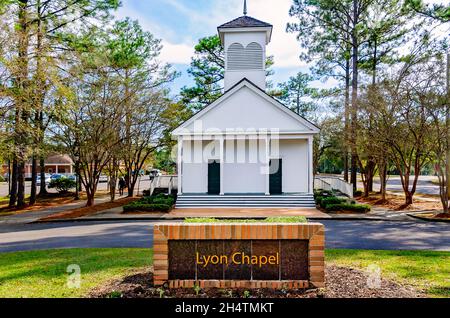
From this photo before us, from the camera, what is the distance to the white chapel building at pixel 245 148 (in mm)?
20625

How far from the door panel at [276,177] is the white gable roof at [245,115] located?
2240 mm

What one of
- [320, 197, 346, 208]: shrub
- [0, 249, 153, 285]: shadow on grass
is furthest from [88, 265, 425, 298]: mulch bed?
[320, 197, 346, 208]: shrub

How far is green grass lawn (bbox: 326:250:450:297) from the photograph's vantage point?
16.4 ft

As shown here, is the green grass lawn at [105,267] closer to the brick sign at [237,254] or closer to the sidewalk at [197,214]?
the brick sign at [237,254]

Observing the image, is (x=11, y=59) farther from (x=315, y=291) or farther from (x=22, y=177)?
(x=315, y=291)

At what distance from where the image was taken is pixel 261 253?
466 centimetres

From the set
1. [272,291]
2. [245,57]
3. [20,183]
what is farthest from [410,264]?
[20,183]

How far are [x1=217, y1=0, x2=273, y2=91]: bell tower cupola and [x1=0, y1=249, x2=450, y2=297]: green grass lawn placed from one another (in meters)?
17.6

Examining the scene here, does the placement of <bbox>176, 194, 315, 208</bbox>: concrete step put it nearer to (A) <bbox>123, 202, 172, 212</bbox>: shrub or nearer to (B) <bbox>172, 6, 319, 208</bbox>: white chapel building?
(B) <bbox>172, 6, 319, 208</bbox>: white chapel building

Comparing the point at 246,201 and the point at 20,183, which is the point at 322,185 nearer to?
the point at 246,201

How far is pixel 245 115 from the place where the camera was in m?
21.1

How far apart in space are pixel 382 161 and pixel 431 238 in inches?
524

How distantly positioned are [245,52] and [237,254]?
21.0 m

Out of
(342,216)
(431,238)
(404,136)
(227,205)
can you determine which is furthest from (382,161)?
(431,238)
